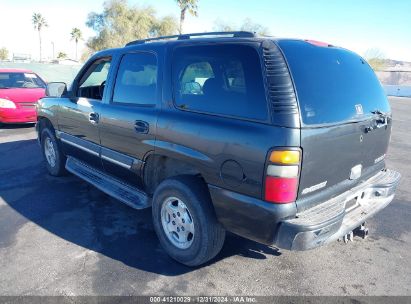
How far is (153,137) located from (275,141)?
127 cm

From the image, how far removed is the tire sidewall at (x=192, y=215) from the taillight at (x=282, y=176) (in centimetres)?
67

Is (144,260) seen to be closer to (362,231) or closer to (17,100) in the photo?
(362,231)

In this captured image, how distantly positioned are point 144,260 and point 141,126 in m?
1.26

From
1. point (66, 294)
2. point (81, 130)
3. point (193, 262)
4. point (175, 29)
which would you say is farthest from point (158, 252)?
point (175, 29)

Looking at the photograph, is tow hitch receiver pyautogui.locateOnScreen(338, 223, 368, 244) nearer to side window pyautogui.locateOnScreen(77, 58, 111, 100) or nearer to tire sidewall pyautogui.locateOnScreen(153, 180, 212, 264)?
tire sidewall pyautogui.locateOnScreen(153, 180, 212, 264)

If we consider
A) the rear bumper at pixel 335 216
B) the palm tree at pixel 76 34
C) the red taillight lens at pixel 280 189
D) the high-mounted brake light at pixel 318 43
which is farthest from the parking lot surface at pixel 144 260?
the palm tree at pixel 76 34

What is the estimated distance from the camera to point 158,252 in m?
3.23

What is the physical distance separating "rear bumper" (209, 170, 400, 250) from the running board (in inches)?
43.3

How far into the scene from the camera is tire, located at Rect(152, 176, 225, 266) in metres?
2.71

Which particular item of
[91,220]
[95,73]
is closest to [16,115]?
[95,73]

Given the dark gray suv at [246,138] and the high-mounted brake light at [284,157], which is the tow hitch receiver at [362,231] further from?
the high-mounted brake light at [284,157]

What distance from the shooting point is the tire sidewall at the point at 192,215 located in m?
2.72

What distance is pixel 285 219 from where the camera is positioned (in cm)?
230

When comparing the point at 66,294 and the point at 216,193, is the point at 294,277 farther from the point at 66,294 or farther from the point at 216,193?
the point at 66,294
